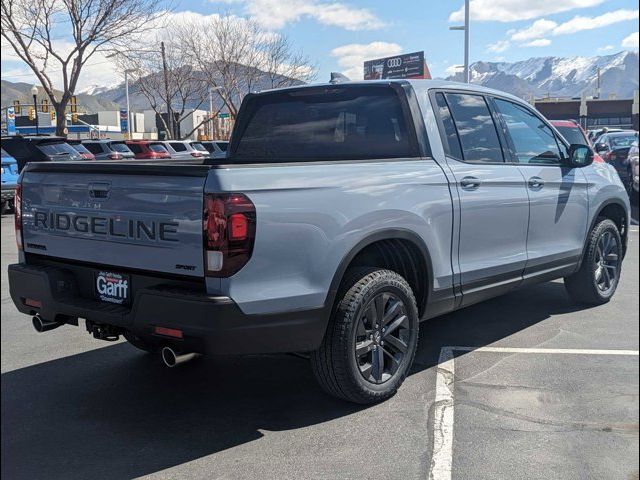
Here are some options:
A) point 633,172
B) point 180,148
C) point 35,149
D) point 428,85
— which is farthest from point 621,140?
point 428,85

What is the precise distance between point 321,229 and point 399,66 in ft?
24.0

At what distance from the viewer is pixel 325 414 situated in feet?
12.8

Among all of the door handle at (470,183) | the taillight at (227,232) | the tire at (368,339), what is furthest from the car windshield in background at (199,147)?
the taillight at (227,232)

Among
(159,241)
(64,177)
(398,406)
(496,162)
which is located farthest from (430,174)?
(64,177)

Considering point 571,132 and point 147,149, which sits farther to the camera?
point 147,149

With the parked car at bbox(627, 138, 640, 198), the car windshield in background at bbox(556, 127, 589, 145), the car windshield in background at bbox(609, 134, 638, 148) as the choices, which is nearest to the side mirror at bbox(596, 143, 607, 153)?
the car windshield in background at bbox(609, 134, 638, 148)

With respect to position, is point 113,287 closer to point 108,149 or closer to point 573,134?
point 573,134

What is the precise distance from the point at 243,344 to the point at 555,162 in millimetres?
3348

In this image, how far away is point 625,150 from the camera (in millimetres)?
17672

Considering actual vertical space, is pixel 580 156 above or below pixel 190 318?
above

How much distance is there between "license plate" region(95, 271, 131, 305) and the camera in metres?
3.60

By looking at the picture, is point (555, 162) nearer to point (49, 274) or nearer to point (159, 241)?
point (159, 241)

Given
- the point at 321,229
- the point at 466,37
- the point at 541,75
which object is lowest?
the point at 321,229

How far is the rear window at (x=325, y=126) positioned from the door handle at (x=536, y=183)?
1163mm
